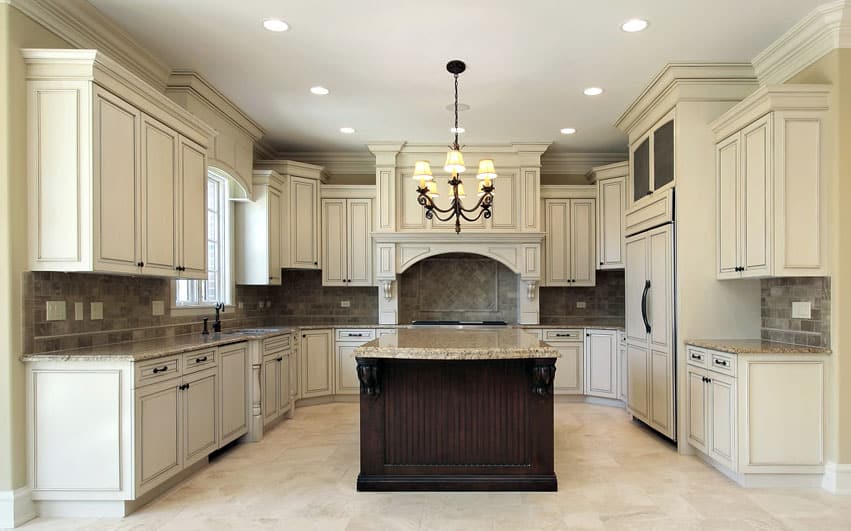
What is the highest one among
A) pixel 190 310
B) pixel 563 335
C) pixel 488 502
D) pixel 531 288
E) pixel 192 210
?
pixel 192 210

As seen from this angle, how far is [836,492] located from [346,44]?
13.9ft

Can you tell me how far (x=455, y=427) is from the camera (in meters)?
3.56

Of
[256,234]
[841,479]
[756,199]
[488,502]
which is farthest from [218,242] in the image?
[841,479]

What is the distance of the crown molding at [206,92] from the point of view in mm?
4387

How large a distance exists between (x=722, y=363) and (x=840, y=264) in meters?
0.91

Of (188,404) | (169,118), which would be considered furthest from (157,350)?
(169,118)

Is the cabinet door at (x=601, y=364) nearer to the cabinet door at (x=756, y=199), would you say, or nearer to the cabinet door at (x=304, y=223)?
the cabinet door at (x=756, y=199)

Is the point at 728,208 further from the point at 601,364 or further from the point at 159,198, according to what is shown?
the point at 159,198

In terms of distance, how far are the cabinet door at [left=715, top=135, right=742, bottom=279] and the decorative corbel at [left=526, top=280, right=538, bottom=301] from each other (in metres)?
2.43

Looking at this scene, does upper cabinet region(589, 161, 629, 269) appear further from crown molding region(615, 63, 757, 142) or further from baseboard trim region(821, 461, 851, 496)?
baseboard trim region(821, 461, 851, 496)

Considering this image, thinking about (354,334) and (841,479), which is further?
(354,334)

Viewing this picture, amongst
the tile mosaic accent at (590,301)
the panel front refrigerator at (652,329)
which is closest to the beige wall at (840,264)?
the panel front refrigerator at (652,329)

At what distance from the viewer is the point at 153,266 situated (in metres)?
3.54

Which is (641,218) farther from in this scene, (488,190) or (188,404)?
(188,404)
